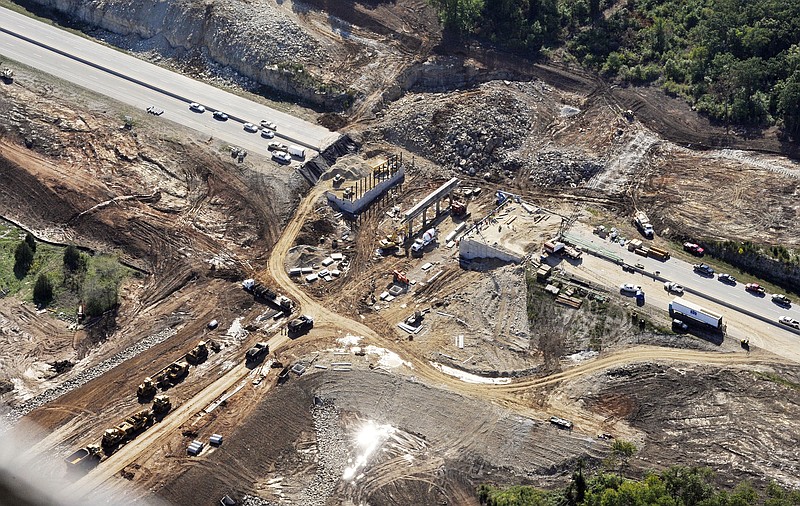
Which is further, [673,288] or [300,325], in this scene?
[673,288]

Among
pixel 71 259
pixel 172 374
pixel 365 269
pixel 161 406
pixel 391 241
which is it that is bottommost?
pixel 161 406

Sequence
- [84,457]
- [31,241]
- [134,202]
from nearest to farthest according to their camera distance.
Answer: [84,457] < [31,241] < [134,202]

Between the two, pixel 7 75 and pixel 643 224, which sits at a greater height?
pixel 643 224

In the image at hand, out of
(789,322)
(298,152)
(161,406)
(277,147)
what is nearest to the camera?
(161,406)

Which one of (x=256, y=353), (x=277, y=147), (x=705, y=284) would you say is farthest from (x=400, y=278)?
(x=705, y=284)

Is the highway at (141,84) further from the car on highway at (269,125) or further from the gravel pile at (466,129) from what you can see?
the gravel pile at (466,129)

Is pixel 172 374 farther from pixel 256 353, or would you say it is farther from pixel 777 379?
pixel 777 379
